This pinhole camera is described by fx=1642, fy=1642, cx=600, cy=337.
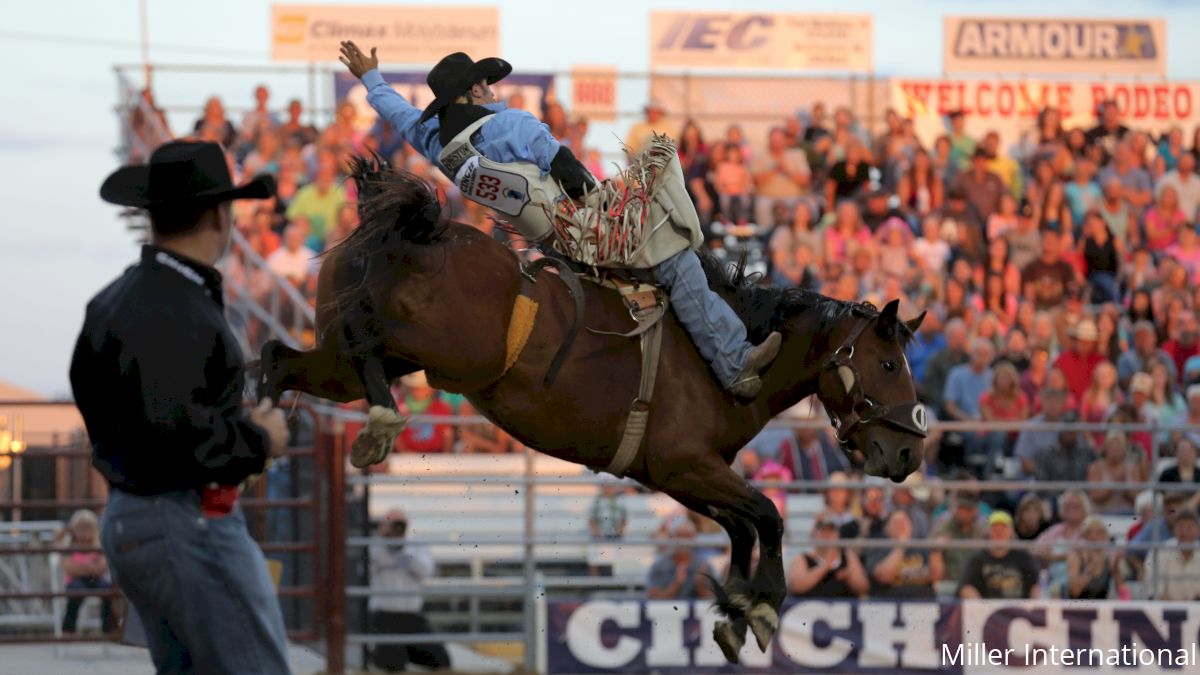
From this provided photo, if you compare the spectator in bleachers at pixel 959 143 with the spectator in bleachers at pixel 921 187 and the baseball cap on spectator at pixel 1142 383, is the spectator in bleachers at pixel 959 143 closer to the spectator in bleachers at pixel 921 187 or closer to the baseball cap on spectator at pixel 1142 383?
the spectator in bleachers at pixel 921 187

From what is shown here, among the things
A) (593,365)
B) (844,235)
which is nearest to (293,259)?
(844,235)

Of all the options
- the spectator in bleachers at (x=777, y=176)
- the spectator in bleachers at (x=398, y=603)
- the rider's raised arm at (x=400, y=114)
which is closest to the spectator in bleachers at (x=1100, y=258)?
the spectator in bleachers at (x=777, y=176)

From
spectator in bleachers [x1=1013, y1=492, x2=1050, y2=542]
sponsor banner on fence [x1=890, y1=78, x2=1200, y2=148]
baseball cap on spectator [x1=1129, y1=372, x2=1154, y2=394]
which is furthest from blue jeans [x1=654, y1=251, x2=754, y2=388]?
sponsor banner on fence [x1=890, y1=78, x2=1200, y2=148]

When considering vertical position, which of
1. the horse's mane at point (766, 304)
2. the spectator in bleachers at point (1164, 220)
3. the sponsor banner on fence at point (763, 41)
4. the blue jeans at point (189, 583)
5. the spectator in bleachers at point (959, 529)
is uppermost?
the sponsor banner on fence at point (763, 41)

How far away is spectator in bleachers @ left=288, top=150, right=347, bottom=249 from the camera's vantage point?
13438 mm

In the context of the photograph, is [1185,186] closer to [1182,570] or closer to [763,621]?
[1182,570]

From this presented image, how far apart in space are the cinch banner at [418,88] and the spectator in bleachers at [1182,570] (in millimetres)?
7751

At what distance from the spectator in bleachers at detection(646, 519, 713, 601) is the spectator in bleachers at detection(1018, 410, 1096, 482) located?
240 centimetres

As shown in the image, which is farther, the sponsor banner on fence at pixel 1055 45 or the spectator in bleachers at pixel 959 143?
the sponsor banner on fence at pixel 1055 45

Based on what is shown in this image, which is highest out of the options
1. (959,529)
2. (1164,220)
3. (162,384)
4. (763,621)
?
(1164,220)

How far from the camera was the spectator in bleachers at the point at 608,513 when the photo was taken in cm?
1053

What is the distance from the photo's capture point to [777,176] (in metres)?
15.0

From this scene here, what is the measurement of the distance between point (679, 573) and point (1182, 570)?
314 cm

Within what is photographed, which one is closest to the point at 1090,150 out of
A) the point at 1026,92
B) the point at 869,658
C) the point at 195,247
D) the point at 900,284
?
the point at 1026,92
